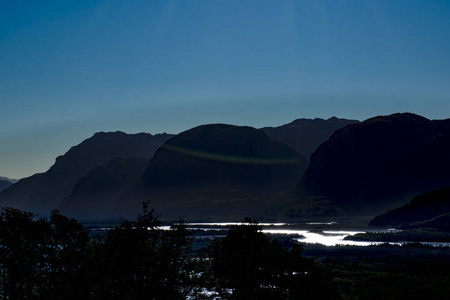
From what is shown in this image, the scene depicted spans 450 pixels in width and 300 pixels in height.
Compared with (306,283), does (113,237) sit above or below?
above

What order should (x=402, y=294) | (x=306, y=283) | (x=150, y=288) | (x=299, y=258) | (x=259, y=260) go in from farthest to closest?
(x=402, y=294) → (x=299, y=258) → (x=306, y=283) → (x=259, y=260) → (x=150, y=288)

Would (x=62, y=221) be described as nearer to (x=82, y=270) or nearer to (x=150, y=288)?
(x=82, y=270)

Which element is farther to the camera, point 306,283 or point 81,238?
point 81,238

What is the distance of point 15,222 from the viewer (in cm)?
9012

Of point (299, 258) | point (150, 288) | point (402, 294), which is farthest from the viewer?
point (402, 294)

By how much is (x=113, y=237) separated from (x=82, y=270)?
27.4 ft

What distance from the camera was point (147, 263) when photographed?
66562 mm

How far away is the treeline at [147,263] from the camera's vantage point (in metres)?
67.1

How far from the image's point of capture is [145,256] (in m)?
67.4

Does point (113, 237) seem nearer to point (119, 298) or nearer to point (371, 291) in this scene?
point (119, 298)

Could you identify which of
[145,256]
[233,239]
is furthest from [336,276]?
[145,256]

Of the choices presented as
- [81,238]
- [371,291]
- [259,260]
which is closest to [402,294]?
[371,291]

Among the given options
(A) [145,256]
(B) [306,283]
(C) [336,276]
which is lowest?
(C) [336,276]

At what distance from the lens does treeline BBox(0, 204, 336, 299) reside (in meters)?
67.1
